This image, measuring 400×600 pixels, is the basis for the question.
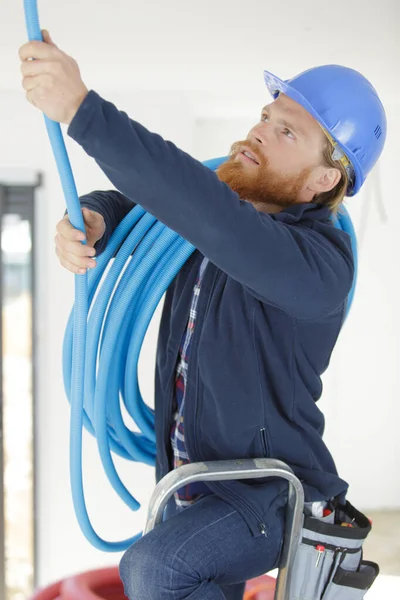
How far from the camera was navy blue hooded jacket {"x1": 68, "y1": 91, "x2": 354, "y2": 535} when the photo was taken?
1113 mm

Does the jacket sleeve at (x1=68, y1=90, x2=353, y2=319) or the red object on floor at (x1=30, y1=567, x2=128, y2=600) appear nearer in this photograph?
the jacket sleeve at (x1=68, y1=90, x2=353, y2=319)

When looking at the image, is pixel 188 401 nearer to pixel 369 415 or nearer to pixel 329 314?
pixel 329 314

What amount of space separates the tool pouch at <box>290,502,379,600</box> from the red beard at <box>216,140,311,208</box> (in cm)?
68

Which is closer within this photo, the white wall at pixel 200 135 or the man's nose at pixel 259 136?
the man's nose at pixel 259 136

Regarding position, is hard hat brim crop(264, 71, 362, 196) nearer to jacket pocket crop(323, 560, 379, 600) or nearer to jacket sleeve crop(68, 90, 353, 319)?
jacket sleeve crop(68, 90, 353, 319)

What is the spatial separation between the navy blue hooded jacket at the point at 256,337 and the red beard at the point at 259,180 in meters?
0.08

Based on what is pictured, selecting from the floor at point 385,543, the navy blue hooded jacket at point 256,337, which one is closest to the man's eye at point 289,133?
the navy blue hooded jacket at point 256,337

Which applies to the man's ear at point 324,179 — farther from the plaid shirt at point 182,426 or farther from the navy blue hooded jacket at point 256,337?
the plaid shirt at point 182,426

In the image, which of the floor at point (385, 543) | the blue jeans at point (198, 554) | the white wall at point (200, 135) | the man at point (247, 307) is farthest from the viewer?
the floor at point (385, 543)

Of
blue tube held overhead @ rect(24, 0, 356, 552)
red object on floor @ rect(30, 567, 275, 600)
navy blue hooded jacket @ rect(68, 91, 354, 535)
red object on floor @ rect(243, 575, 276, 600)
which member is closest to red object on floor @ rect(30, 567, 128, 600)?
red object on floor @ rect(30, 567, 275, 600)

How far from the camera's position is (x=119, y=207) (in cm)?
168

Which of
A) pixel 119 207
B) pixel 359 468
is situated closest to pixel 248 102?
pixel 119 207

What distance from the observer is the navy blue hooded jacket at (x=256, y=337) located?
1.11 meters

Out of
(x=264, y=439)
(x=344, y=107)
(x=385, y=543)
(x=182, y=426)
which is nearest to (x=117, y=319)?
(x=182, y=426)
